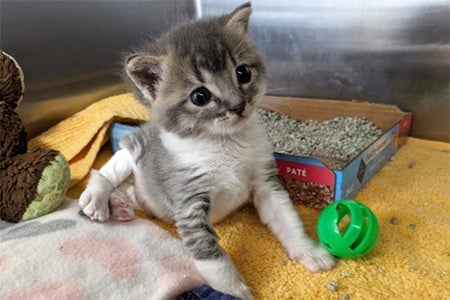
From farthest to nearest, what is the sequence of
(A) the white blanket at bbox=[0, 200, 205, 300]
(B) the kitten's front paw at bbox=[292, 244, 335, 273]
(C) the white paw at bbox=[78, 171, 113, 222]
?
(C) the white paw at bbox=[78, 171, 113, 222]
(B) the kitten's front paw at bbox=[292, 244, 335, 273]
(A) the white blanket at bbox=[0, 200, 205, 300]

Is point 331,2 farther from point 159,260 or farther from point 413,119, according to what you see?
point 159,260

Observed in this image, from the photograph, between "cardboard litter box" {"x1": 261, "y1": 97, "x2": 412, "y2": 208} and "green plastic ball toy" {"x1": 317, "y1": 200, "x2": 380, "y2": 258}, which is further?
"cardboard litter box" {"x1": 261, "y1": 97, "x2": 412, "y2": 208}

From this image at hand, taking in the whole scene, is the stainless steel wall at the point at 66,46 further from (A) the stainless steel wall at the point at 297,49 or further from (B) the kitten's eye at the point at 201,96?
(B) the kitten's eye at the point at 201,96

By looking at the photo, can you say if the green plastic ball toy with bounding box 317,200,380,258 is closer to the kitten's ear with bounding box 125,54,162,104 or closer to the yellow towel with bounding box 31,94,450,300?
the yellow towel with bounding box 31,94,450,300

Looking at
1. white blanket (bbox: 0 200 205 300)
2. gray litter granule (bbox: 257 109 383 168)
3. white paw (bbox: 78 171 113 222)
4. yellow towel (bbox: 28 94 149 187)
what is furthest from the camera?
yellow towel (bbox: 28 94 149 187)

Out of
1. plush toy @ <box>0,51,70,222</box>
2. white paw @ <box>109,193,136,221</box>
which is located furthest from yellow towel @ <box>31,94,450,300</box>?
plush toy @ <box>0,51,70,222</box>

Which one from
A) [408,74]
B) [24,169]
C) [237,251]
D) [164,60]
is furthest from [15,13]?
[408,74]

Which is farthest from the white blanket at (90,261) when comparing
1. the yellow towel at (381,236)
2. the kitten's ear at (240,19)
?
the kitten's ear at (240,19)
